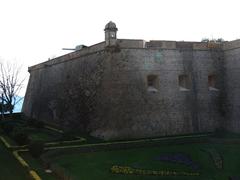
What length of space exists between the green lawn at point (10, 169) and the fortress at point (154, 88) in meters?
6.86

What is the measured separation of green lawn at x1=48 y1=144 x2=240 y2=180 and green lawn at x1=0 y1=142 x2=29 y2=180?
5.44ft

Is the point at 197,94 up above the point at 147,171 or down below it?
above

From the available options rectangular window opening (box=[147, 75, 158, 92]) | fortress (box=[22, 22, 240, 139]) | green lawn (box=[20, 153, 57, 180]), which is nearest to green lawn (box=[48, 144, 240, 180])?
green lawn (box=[20, 153, 57, 180])

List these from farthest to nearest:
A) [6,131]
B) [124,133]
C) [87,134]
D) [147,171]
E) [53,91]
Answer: [53,91] < [6,131] < [87,134] < [124,133] < [147,171]

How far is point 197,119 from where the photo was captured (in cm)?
2438

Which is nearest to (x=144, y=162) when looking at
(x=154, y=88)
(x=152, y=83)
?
(x=154, y=88)

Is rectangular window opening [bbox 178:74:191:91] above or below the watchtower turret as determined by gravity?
below

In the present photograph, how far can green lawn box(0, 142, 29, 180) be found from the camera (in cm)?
1345

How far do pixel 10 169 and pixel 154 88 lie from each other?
1197 cm

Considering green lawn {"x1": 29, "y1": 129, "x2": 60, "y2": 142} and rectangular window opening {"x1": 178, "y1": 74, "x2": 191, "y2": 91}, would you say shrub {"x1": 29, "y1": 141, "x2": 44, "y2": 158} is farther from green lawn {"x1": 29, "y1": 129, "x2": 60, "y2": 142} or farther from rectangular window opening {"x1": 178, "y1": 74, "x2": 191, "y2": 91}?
rectangular window opening {"x1": 178, "y1": 74, "x2": 191, "y2": 91}

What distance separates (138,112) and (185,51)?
572 centimetres

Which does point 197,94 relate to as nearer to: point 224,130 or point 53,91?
point 224,130

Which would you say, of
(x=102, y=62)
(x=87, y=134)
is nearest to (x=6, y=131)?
(x=87, y=134)

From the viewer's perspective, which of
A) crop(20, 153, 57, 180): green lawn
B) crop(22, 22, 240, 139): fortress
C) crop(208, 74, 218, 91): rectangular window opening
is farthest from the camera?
crop(208, 74, 218, 91): rectangular window opening
